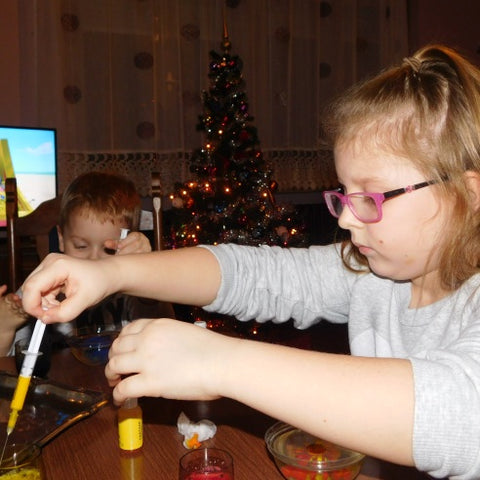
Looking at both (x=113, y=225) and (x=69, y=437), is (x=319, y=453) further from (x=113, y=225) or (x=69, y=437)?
(x=113, y=225)

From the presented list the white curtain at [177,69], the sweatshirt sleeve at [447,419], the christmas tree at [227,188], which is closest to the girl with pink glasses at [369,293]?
the sweatshirt sleeve at [447,419]

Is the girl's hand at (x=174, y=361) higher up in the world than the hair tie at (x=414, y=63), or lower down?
lower down

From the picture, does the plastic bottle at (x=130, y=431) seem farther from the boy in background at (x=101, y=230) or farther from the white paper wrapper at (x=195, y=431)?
the boy in background at (x=101, y=230)

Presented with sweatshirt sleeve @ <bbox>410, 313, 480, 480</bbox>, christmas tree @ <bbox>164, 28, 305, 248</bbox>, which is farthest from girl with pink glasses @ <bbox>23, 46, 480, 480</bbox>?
christmas tree @ <bbox>164, 28, 305, 248</bbox>

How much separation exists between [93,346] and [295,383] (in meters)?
0.69

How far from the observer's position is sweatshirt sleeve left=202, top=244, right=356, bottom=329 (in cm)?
101

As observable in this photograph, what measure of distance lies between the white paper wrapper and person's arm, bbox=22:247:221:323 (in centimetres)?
19

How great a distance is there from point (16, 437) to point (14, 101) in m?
2.95

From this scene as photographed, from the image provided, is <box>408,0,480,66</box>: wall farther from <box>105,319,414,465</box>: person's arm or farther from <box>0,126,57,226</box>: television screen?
<box>105,319,414,465</box>: person's arm

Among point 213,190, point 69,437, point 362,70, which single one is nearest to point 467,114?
point 69,437

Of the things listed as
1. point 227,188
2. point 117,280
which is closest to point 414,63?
point 117,280

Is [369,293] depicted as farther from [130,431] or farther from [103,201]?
[103,201]

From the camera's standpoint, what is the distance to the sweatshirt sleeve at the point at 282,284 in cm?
101

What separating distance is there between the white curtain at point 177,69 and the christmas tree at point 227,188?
46cm
